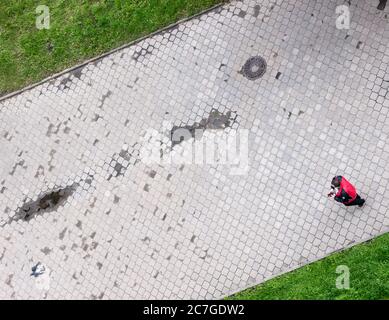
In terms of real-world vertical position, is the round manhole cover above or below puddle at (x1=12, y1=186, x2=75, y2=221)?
above

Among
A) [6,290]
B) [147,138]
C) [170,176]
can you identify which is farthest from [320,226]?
[6,290]

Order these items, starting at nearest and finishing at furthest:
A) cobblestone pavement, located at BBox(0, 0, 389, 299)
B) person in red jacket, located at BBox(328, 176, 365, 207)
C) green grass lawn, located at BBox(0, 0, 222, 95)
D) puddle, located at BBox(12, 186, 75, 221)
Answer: person in red jacket, located at BBox(328, 176, 365, 207)
cobblestone pavement, located at BBox(0, 0, 389, 299)
puddle, located at BBox(12, 186, 75, 221)
green grass lawn, located at BBox(0, 0, 222, 95)

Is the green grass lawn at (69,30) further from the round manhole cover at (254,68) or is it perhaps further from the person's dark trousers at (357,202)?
the person's dark trousers at (357,202)

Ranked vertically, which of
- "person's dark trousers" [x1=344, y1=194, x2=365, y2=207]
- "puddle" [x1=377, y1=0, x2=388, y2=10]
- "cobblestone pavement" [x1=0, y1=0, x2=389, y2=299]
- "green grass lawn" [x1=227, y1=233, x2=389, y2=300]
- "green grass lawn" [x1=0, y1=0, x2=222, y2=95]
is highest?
"green grass lawn" [x1=0, y1=0, x2=222, y2=95]

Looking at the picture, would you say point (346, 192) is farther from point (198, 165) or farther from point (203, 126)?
point (203, 126)

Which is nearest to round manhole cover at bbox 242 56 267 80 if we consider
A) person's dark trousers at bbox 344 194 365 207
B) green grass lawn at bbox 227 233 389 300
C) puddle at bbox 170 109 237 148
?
puddle at bbox 170 109 237 148

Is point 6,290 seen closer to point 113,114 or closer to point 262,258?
point 113,114

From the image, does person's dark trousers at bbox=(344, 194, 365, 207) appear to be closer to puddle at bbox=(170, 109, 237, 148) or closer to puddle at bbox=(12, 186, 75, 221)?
puddle at bbox=(170, 109, 237, 148)

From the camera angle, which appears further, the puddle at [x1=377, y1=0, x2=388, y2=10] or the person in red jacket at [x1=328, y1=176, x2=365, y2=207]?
the puddle at [x1=377, y1=0, x2=388, y2=10]
